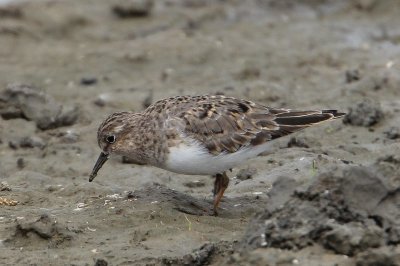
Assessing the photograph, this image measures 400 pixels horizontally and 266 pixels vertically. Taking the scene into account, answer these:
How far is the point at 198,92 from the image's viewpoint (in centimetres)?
1266

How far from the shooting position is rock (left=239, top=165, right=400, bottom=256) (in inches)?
242

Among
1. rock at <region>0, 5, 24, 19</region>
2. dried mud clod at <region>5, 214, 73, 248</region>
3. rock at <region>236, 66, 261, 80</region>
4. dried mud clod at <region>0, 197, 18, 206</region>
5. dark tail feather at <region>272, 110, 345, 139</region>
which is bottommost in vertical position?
dried mud clod at <region>0, 197, 18, 206</region>

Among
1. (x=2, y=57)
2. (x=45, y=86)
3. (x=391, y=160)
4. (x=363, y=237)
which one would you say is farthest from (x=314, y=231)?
(x=2, y=57)

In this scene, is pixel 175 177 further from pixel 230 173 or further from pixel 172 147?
pixel 172 147

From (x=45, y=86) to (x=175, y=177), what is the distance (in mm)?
4183

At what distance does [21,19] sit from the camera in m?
16.0

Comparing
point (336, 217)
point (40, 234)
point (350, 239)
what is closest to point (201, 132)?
point (40, 234)

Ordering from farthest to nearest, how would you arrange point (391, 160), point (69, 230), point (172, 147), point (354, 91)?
point (354, 91) < point (172, 147) < point (69, 230) < point (391, 160)

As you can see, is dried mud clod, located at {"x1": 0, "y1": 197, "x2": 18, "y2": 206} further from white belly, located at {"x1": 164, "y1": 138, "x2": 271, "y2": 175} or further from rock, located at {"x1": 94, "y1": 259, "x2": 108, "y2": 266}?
rock, located at {"x1": 94, "y1": 259, "x2": 108, "y2": 266}

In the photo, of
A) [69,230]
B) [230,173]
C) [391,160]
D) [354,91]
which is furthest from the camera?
[354,91]

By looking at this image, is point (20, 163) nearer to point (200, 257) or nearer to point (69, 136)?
point (69, 136)

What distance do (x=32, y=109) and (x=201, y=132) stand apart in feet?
12.2

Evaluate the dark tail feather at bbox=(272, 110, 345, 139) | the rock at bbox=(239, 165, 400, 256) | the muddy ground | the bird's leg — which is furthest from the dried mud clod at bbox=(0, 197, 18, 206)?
the rock at bbox=(239, 165, 400, 256)

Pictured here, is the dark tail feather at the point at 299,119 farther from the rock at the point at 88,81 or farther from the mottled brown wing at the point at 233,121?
the rock at the point at 88,81
